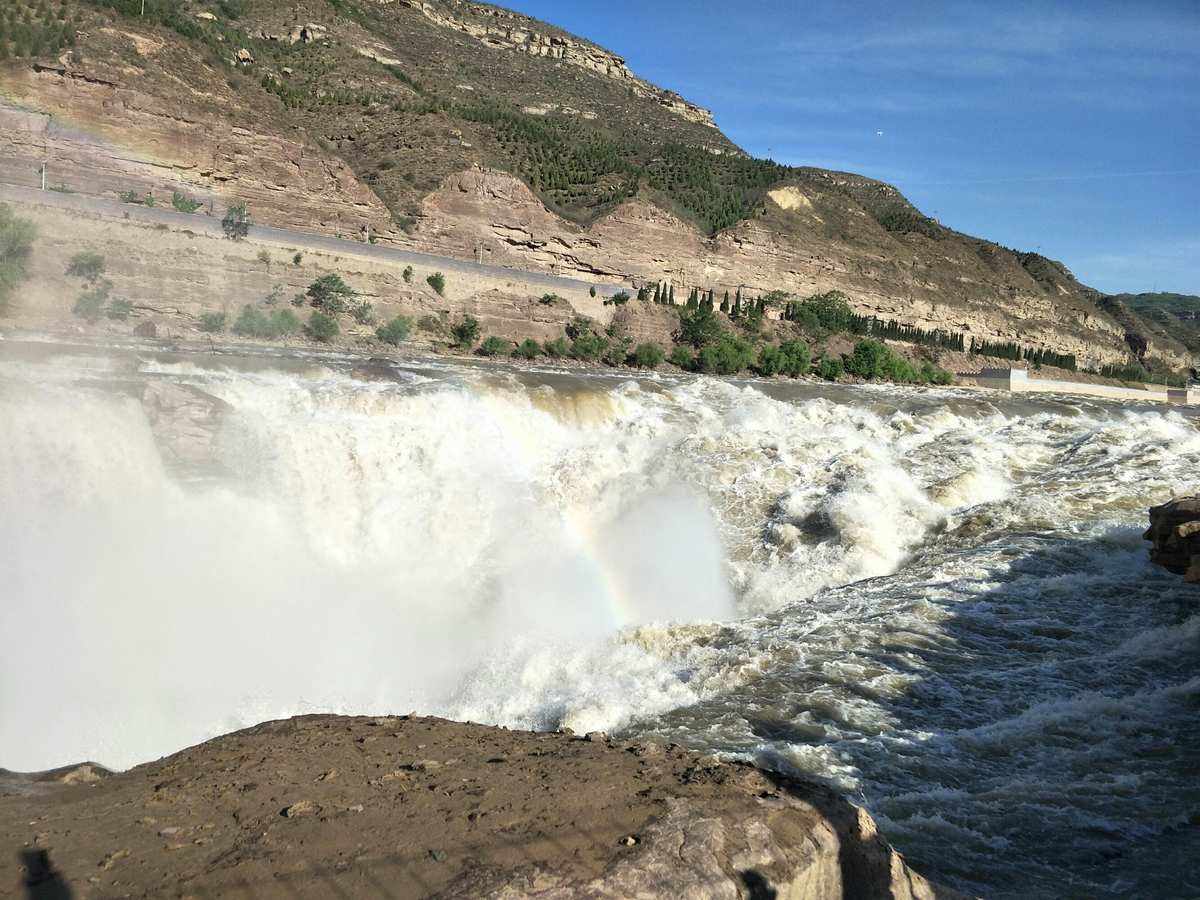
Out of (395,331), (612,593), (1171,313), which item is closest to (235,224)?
(395,331)

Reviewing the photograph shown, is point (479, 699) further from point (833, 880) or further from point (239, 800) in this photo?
point (833, 880)

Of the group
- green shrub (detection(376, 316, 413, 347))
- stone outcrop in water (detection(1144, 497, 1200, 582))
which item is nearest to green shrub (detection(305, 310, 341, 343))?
Result: green shrub (detection(376, 316, 413, 347))

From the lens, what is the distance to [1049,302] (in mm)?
77812

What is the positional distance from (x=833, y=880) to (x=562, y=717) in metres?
4.09

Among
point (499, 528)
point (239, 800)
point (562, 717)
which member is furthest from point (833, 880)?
point (499, 528)

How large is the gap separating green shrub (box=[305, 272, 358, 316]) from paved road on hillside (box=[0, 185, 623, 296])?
99.8 inches

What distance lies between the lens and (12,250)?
19.1 metres

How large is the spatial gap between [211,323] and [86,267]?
2.97 m

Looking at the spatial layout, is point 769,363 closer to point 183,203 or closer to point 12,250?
point 183,203

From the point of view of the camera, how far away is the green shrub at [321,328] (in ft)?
79.6

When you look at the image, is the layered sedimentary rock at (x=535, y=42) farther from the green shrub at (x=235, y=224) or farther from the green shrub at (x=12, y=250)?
the green shrub at (x=12, y=250)

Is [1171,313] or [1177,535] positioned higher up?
[1171,313]

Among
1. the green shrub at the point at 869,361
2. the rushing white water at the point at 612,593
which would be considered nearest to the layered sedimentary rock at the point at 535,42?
the green shrub at the point at 869,361

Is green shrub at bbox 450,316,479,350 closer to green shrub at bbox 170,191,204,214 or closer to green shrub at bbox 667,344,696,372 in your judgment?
green shrub at bbox 667,344,696,372
